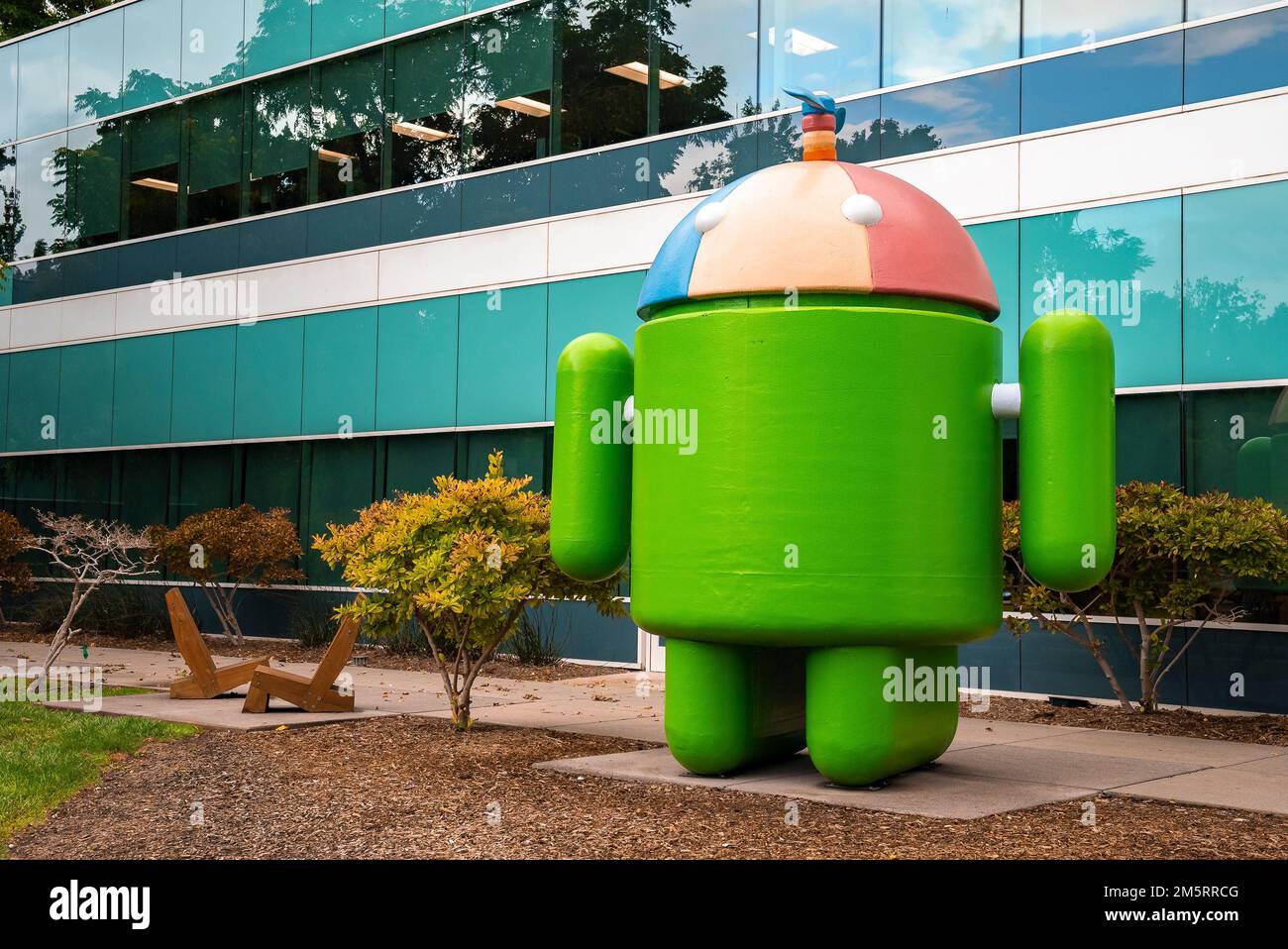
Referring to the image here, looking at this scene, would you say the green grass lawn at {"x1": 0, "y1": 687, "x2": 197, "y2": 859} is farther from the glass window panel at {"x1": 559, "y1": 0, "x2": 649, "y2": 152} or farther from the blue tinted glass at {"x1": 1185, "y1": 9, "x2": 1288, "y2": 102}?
the blue tinted glass at {"x1": 1185, "y1": 9, "x2": 1288, "y2": 102}

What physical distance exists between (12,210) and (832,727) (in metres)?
21.6

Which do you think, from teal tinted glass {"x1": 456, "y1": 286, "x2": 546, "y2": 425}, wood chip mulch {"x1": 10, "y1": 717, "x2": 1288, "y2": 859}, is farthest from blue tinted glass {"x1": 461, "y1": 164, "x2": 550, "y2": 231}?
wood chip mulch {"x1": 10, "y1": 717, "x2": 1288, "y2": 859}

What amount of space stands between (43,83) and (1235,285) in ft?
68.0

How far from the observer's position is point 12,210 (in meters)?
23.9

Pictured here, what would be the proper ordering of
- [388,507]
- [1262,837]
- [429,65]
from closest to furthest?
[1262,837], [388,507], [429,65]

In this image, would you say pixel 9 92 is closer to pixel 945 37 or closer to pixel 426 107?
pixel 426 107

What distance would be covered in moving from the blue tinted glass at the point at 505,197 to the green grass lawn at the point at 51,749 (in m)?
8.61

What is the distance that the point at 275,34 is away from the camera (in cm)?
2003

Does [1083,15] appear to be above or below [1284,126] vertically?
above

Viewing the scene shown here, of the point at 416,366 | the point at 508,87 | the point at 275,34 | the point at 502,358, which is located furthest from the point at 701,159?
the point at 275,34

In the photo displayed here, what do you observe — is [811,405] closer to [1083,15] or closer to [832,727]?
[832,727]

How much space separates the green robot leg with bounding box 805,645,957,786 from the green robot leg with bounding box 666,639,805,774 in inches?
18.1

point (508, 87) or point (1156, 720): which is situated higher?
point (508, 87)
